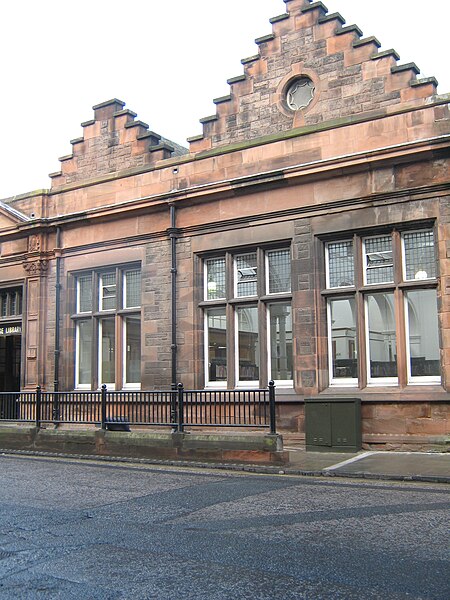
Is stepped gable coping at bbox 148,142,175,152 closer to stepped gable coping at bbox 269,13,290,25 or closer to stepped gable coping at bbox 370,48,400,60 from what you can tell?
stepped gable coping at bbox 269,13,290,25

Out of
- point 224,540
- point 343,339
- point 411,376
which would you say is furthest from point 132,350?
point 224,540

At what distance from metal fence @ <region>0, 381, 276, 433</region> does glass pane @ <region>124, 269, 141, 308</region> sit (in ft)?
9.12

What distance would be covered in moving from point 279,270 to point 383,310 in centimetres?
273

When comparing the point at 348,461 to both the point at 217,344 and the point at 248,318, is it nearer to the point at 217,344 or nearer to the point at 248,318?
the point at 248,318

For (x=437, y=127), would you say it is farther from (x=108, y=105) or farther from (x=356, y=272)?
(x=108, y=105)

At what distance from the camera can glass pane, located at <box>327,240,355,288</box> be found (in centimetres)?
1489

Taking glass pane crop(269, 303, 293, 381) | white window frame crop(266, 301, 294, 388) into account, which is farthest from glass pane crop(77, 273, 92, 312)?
glass pane crop(269, 303, 293, 381)

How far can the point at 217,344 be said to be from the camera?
1666 cm

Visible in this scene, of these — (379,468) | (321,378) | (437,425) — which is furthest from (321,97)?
(379,468)

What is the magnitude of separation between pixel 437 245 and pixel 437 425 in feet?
11.8

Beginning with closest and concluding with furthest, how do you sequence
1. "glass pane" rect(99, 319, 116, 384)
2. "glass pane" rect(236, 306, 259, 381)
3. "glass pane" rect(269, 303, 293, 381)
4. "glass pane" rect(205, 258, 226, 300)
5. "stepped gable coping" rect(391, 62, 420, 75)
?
"stepped gable coping" rect(391, 62, 420, 75)
"glass pane" rect(269, 303, 293, 381)
"glass pane" rect(236, 306, 259, 381)
"glass pane" rect(205, 258, 226, 300)
"glass pane" rect(99, 319, 116, 384)

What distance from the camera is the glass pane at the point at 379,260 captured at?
568 inches

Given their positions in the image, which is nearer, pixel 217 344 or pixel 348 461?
pixel 348 461

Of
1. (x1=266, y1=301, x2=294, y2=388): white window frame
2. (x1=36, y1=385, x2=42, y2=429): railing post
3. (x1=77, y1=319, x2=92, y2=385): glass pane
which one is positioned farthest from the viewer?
(x1=77, y1=319, x2=92, y2=385): glass pane
